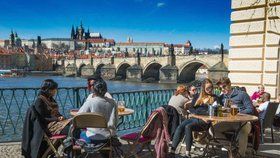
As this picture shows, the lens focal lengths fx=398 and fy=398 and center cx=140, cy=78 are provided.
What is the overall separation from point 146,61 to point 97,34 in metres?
107

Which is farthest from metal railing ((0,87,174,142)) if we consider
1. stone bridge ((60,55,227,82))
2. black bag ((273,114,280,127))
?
stone bridge ((60,55,227,82))

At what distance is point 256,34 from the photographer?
824cm

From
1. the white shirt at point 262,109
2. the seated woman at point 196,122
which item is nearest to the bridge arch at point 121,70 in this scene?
the white shirt at point 262,109

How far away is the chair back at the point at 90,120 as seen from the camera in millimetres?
3719

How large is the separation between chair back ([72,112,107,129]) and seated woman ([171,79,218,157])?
49.4 inches

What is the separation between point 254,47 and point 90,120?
5475mm

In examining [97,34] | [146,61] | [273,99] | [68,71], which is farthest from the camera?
[97,34]

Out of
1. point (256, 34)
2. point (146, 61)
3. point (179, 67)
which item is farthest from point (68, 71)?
point (256, 34)

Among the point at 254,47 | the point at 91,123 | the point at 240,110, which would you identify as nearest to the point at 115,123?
the point at 91,123

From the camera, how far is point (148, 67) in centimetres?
7238

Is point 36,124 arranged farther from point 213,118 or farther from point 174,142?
point 213,118

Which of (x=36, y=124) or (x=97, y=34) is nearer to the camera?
(x=36, y=124)

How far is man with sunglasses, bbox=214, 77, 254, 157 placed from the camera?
498 centimetres

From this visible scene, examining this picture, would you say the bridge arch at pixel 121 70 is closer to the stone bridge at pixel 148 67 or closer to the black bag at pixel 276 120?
the stone bridge at pixel 148 67
